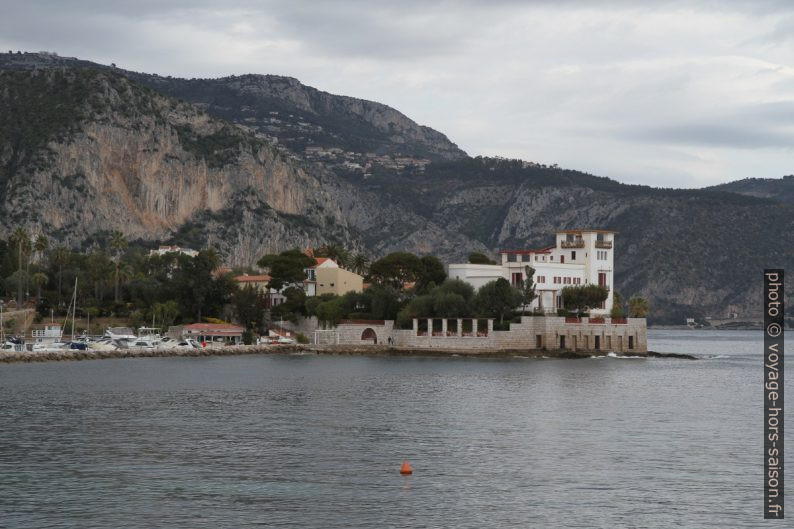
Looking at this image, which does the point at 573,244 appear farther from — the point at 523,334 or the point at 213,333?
the point at 213,333

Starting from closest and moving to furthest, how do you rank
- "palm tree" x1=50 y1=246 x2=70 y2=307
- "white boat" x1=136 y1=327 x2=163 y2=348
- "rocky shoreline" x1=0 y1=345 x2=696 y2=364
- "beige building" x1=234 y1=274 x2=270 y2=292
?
"rocky shoreline" x1=0 y1=345 x2=696 y2=364, "white boat" x1=136 y1=327 x2=163 y2=348, "palm tree" x1=50 y1=246 x2=70 y2=307, "beige building" x1=234 y1=274 x2=270 y2=292

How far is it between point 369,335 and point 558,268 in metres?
22.4

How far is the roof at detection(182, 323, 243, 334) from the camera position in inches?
5113

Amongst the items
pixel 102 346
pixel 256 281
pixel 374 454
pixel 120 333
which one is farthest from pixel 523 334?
pixel 374 454

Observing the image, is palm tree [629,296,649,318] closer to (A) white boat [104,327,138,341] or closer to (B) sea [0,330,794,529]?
(B) sea [0,330,794,529]

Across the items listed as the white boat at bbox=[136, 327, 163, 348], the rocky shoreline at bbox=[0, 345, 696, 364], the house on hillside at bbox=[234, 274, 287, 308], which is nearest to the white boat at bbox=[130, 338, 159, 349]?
the white boat at bbox=[136, 327, 163, 348]

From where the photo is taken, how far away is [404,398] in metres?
69.6

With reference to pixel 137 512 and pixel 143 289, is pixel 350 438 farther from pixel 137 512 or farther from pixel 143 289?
pixel 143 289

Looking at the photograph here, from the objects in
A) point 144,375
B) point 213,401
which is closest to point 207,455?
point 213,401

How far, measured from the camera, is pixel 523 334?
124m

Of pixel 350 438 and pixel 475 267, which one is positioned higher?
pixel 475 267

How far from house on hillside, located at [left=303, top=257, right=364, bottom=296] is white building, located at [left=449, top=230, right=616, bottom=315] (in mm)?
14600

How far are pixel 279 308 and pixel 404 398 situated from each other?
69.7 metres

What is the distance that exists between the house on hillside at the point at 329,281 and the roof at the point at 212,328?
50.6 ft
